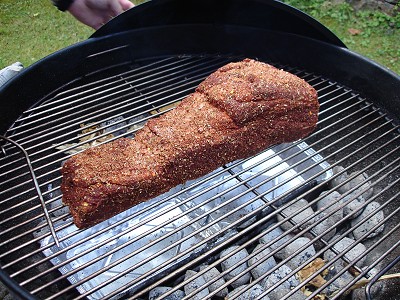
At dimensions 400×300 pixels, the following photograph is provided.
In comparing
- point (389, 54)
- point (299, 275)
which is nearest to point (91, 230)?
point (299, 275)

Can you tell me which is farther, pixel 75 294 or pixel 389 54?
pixel 389 54

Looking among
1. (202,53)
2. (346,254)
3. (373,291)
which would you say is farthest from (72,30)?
(373,291)

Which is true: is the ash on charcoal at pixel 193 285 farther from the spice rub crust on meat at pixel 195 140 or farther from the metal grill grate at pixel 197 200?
the spice rub crust on meat at pixel 195 140

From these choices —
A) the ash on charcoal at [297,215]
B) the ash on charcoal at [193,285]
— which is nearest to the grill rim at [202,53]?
the ash on charcoal at [297,215]

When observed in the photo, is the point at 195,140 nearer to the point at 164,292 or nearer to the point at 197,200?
the point at 197,200

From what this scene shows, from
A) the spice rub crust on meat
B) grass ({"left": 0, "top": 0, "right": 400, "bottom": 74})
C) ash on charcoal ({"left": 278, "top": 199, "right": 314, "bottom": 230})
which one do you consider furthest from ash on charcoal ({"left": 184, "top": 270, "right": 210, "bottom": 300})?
grass ({"left": 0, "top": 0, "right": 400, "bottom": 74})

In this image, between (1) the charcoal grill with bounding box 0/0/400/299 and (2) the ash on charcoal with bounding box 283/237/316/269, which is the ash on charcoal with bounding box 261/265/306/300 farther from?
(1) the charcoal grill with bounding box 0/0/400/299

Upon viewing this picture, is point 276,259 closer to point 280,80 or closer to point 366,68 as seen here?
point 280,80
